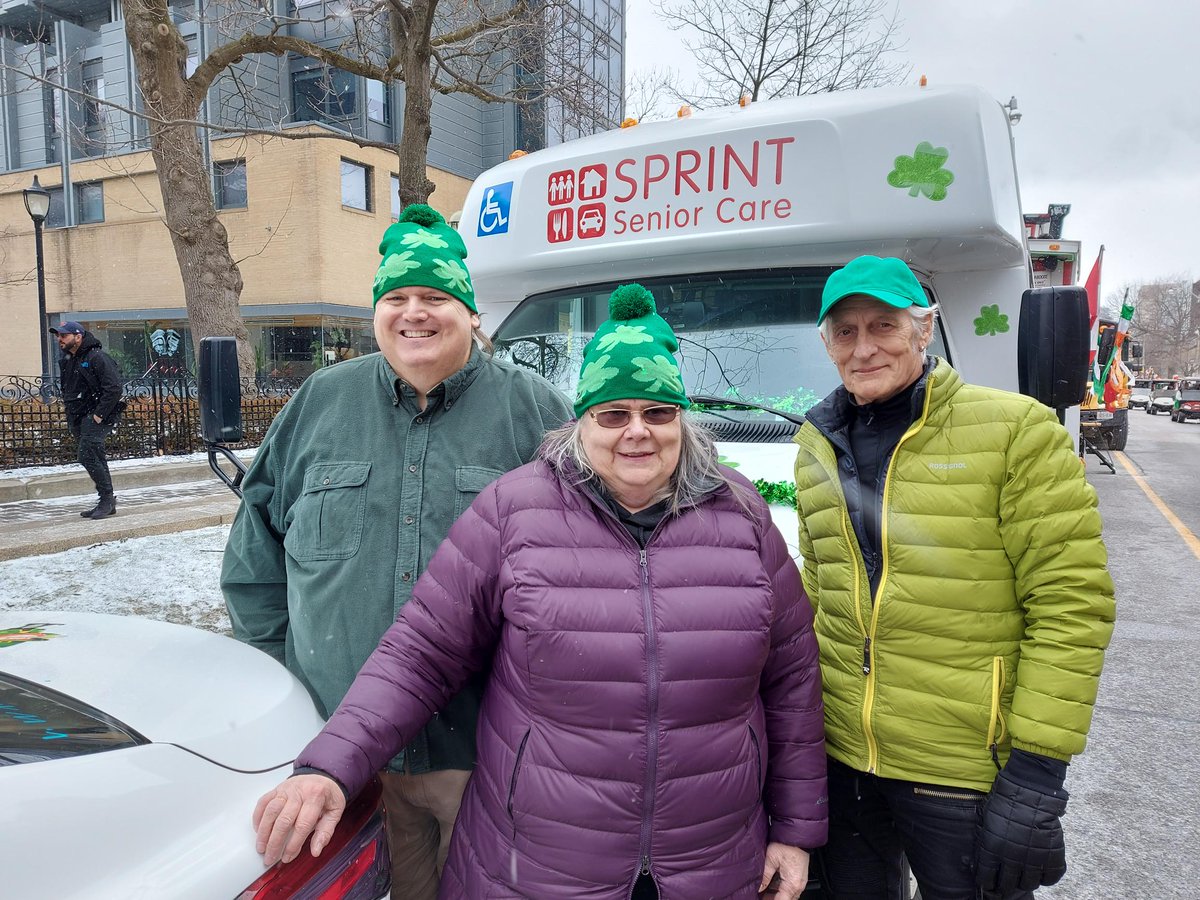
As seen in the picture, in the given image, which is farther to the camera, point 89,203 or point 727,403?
point 89,203

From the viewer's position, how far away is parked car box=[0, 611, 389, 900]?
3.37ft

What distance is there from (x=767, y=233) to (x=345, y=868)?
104 inches

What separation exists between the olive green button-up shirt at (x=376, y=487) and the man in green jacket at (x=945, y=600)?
2.54ft

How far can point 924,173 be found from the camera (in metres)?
2.99

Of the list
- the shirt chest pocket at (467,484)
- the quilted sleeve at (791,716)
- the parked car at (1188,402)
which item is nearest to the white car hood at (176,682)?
the shirt chest pocket at (467,484)

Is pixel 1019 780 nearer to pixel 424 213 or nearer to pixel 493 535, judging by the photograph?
pixel 493 535

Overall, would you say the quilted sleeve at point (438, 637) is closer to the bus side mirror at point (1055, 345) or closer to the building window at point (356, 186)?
the bus side mirror at point (1055, 345)

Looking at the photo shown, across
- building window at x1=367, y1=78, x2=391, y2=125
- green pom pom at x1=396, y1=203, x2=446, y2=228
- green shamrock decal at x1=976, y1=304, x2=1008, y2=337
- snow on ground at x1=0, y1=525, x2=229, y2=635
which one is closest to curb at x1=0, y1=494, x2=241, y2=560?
snow on ground at x1=0, y1=525, x2=229, y2=635

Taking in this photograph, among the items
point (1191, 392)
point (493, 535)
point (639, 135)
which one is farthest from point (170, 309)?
point (1191, 392)

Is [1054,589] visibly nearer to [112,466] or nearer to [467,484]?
[467,484]

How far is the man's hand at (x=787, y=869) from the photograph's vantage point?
169 centimetres

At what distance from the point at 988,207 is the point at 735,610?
2.15 m

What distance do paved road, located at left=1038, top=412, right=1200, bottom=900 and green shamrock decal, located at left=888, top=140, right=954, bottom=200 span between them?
8.46 feet

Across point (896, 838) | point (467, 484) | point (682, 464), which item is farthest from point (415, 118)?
point (896, 838)
